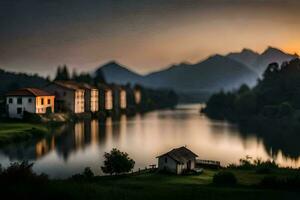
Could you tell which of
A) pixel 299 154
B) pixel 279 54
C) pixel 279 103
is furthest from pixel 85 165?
pixel 279 54

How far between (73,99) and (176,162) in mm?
61387

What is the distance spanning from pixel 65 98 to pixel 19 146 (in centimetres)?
4216

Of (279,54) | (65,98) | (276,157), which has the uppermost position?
(279,54)

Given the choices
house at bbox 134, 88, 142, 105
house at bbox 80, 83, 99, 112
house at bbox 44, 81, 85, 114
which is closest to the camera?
house at bbox 44, 81, 85, 114

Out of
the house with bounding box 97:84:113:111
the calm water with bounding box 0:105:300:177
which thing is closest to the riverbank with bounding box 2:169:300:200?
the calm water with bounding box 0:105:300:177

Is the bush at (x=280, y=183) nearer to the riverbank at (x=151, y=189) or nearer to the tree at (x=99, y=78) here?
the riverbank at (x=151, y=189)

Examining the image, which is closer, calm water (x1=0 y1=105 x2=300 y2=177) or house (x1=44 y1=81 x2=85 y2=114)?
calm water (x1=0 y1=105 x2=300 y2=177)

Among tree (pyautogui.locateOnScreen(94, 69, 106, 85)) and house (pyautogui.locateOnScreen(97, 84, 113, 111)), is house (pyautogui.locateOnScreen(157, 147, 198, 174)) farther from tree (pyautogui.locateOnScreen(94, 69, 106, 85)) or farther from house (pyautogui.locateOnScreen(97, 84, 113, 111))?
tree (pyautogui.locateOnScreen(94, 69, 106, 85))

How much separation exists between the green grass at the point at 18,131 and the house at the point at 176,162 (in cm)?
2361

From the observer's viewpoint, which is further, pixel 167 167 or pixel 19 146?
pixel 19 146

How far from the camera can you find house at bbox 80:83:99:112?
102125 mm

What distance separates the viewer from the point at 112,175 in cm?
3269

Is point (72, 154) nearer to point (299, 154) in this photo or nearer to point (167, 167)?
point (167, 167)

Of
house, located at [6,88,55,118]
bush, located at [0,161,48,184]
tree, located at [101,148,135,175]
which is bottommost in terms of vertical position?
tree, located at [101,148,135,175]
